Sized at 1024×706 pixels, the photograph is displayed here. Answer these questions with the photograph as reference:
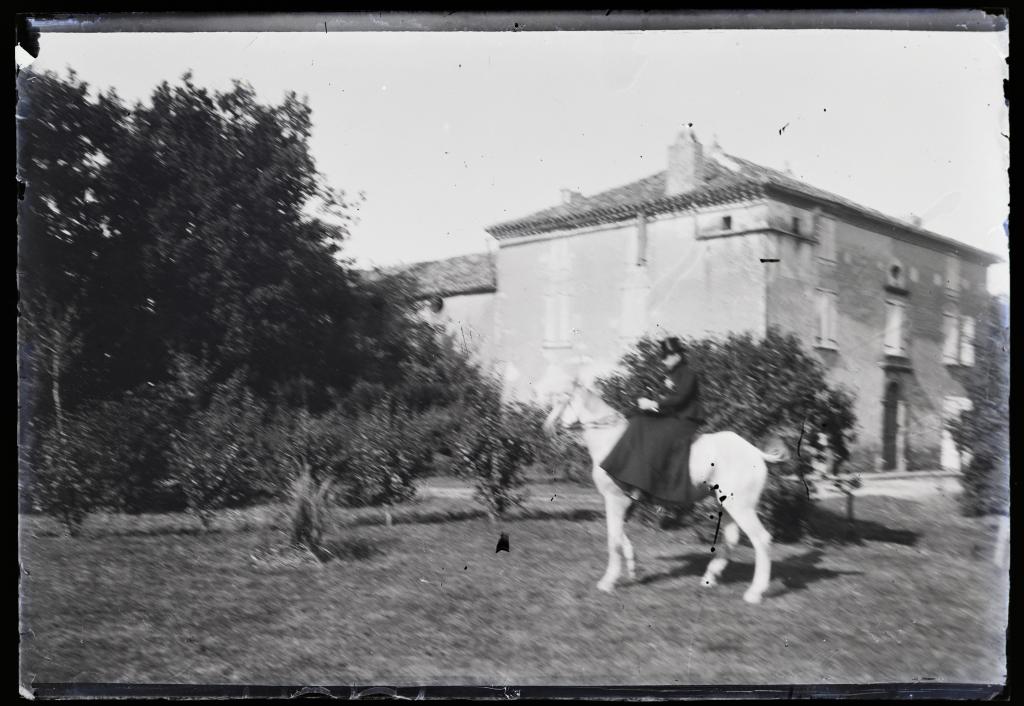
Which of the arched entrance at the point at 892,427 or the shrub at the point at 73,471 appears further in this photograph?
the shrub at the point at 73,471

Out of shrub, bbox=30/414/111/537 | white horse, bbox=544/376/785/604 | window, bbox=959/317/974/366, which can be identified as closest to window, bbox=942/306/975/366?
window, bbox=959/317/974/366

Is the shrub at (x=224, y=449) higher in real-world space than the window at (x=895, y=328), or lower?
lower

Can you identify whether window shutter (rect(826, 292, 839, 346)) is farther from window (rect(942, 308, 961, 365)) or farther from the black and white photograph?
window (rect(942, 308, 961, 365))

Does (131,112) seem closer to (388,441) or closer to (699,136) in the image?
(388,441)

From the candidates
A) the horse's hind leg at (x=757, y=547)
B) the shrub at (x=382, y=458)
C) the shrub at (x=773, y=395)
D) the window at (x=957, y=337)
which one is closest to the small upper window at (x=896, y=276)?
the window at (x=957, y=337)

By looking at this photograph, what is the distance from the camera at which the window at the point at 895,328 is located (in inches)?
201

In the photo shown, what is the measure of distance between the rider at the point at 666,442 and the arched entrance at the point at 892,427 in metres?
1.23

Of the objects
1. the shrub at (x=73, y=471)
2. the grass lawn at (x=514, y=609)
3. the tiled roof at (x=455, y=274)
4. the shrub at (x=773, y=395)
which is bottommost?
the grass lawn at (x=514, y=609)

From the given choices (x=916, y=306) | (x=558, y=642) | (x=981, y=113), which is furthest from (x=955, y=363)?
(x=558, y=642)

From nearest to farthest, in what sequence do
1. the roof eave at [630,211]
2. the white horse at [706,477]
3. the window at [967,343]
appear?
the white horse at [706,477] → the roof eave at [630,211] → the window at [967,343]

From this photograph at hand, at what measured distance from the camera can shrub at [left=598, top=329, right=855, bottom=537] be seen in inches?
199

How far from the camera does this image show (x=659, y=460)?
5012 mm

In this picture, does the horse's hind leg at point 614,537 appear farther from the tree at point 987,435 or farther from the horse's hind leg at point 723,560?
the tree at point 987,435

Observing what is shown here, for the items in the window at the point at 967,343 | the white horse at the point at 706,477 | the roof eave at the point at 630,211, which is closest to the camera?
the white horse at the point at 706,477
